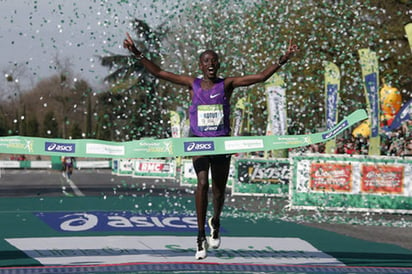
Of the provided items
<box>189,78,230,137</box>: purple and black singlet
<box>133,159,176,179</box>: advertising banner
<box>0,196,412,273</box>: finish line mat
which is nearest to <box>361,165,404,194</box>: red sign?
<box>0,196,412,273</box>: finish line mat

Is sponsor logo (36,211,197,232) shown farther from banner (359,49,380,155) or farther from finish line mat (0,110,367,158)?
banner (359,49,380,155)

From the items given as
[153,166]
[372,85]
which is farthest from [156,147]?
[153,166]

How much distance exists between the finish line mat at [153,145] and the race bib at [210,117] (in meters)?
0.29

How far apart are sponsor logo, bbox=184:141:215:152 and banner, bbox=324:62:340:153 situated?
11.2 metres

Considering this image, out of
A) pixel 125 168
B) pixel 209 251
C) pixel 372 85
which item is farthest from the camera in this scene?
pixel 125 168

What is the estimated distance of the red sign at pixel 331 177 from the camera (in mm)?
17656

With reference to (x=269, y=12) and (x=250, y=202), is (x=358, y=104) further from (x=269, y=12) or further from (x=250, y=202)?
(x=250, y=202)

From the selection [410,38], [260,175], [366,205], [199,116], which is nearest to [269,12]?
[410,38]

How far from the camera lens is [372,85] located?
17922 mm

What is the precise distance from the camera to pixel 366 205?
57.3 ft

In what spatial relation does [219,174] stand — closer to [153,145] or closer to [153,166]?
[153,145]

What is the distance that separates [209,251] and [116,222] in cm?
377

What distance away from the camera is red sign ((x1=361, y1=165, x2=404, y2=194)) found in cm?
1739

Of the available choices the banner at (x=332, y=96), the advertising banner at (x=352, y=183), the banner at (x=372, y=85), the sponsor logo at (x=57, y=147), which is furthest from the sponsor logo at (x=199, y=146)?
the banner at (x=332, y=96)
